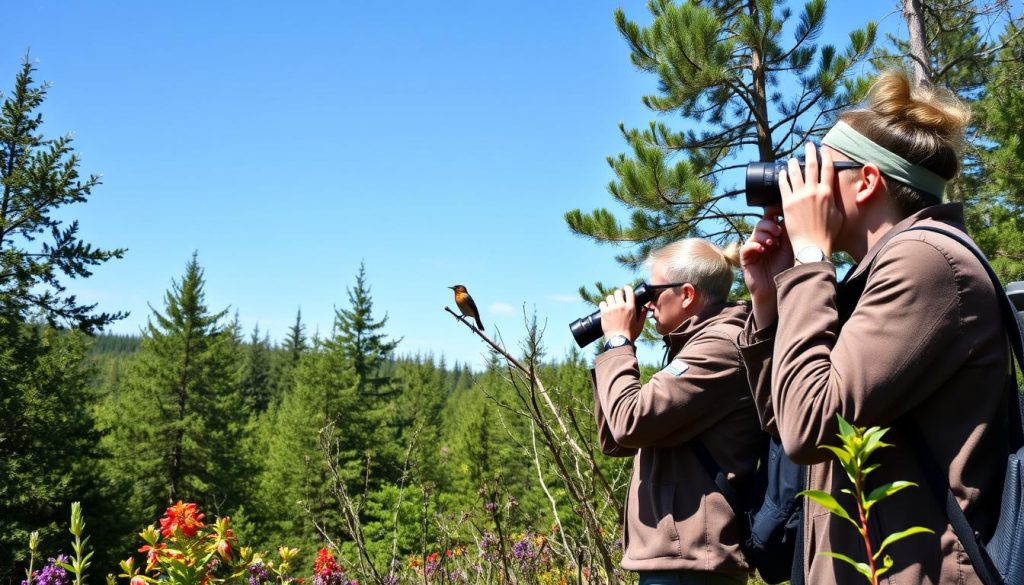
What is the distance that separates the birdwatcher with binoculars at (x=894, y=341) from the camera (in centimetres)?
103

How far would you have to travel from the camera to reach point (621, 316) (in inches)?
78.8

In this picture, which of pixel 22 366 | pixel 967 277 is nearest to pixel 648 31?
pixel 967 277

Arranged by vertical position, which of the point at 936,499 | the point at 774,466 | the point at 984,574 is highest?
the point at 774,466

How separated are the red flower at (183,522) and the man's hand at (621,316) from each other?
55.1 inches

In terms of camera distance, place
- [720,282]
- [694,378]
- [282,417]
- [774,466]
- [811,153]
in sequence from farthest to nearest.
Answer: [282,417] < [720,282] < [694,378] < [774,466] < [811,153]

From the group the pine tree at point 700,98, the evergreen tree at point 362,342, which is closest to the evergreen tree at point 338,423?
the evergreen tree at point 362,342

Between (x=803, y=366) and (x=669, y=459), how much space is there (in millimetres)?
816

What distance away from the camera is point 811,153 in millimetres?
1300

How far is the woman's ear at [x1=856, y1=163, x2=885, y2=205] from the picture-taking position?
1.24m

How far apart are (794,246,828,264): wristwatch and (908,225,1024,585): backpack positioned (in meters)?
0.14

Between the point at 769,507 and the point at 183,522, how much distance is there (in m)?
1.74

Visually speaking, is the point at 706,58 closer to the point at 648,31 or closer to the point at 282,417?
the point at 648,31

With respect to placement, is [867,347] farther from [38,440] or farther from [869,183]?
[38,440]

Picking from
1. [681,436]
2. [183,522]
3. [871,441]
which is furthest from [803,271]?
[183,522]
